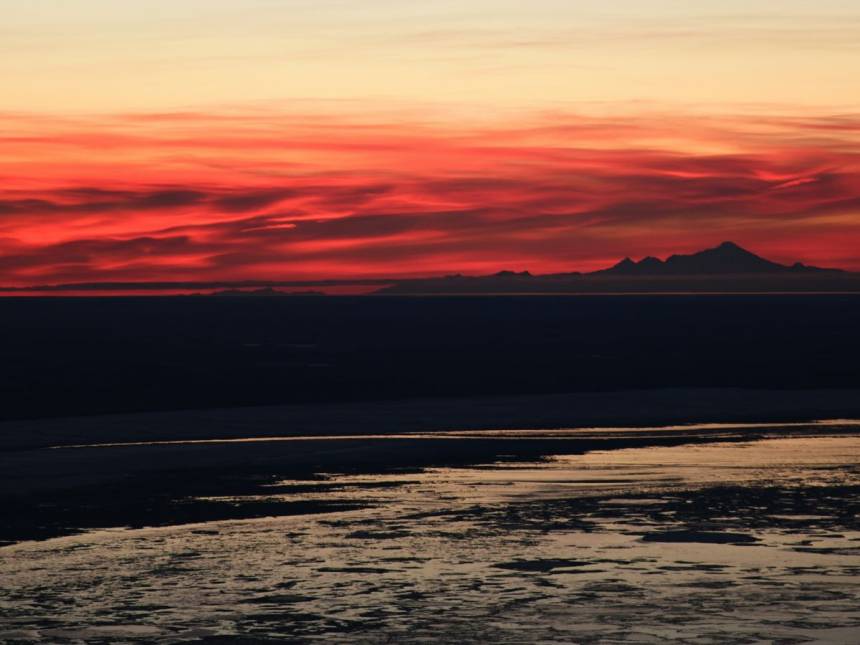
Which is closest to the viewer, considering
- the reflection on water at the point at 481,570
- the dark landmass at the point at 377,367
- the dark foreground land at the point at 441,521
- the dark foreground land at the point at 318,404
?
the reflection on water at the point at 481,570

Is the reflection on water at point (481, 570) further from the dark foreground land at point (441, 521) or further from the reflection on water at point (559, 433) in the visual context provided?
the reflection on water at point (559, 433)

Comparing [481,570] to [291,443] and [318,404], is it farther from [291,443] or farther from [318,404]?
[318,404]

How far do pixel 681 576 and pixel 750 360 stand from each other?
59.3m

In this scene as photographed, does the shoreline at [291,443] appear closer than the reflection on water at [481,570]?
No

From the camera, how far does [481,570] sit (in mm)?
16062

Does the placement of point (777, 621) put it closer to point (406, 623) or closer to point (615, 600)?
point (615, 600)

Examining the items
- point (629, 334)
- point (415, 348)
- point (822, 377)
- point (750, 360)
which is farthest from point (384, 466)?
point (629, 334)

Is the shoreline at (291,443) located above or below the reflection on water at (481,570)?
above

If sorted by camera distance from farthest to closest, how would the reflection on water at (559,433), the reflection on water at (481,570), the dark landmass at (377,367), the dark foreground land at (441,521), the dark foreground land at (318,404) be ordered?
1. the dark landmass at (377,367)
2. the reflection on water at (559,433)
3. the dark foreground land at (318,404)
4. the dark foreground land at (441,521)
5. the reflection on water at (481,570)

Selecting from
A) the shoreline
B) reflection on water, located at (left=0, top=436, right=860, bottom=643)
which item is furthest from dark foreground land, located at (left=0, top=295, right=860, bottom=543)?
reflection on water, located at (left=0, top=436, right=860, bottom=643)

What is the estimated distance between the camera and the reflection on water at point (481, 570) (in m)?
13.5

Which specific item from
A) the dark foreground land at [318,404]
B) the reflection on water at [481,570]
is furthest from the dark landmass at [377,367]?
the reflection on water at [481,570]

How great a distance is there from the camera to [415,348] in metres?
87.2

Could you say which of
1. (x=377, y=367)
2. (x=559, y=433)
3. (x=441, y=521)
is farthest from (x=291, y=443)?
(x=377, y=367)
